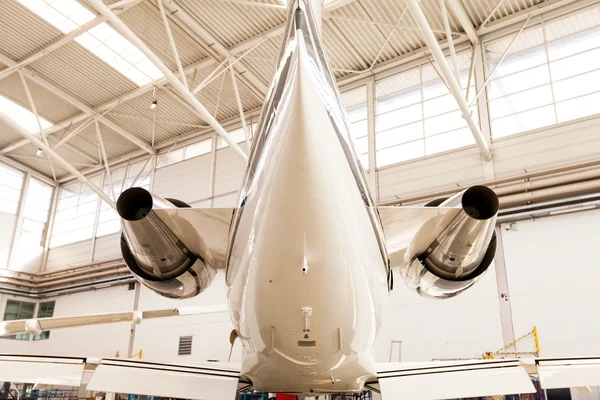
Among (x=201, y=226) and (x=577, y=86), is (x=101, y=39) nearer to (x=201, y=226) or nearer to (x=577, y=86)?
(x=201, y=226)

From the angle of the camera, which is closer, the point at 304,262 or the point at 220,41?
the point at 304,262

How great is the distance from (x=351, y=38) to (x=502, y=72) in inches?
188

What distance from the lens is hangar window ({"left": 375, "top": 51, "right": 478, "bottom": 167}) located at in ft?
50.3

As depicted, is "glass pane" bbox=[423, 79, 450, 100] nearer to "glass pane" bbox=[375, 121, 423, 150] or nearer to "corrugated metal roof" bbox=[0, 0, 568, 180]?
"corrugated metal roof" bbox=[0, 0, 568, 180]

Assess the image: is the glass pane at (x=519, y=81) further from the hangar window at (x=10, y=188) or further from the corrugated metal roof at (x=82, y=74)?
the hangar window at (x=10, y=188)

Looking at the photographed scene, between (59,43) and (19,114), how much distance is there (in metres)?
5.71

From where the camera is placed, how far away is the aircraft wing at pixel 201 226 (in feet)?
15.9

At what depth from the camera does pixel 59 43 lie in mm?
16703

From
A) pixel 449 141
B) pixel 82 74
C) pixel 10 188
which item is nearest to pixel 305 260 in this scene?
pixel 449 141

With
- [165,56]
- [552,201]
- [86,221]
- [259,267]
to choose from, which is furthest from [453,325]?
[86,221]

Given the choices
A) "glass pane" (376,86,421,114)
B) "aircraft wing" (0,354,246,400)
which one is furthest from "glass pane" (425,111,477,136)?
"aircraft wing" (0,354,246,400)

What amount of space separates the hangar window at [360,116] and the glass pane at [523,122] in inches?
165

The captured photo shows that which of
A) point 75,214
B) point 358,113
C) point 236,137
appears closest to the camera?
point 358,113

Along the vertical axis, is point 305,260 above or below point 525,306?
below
